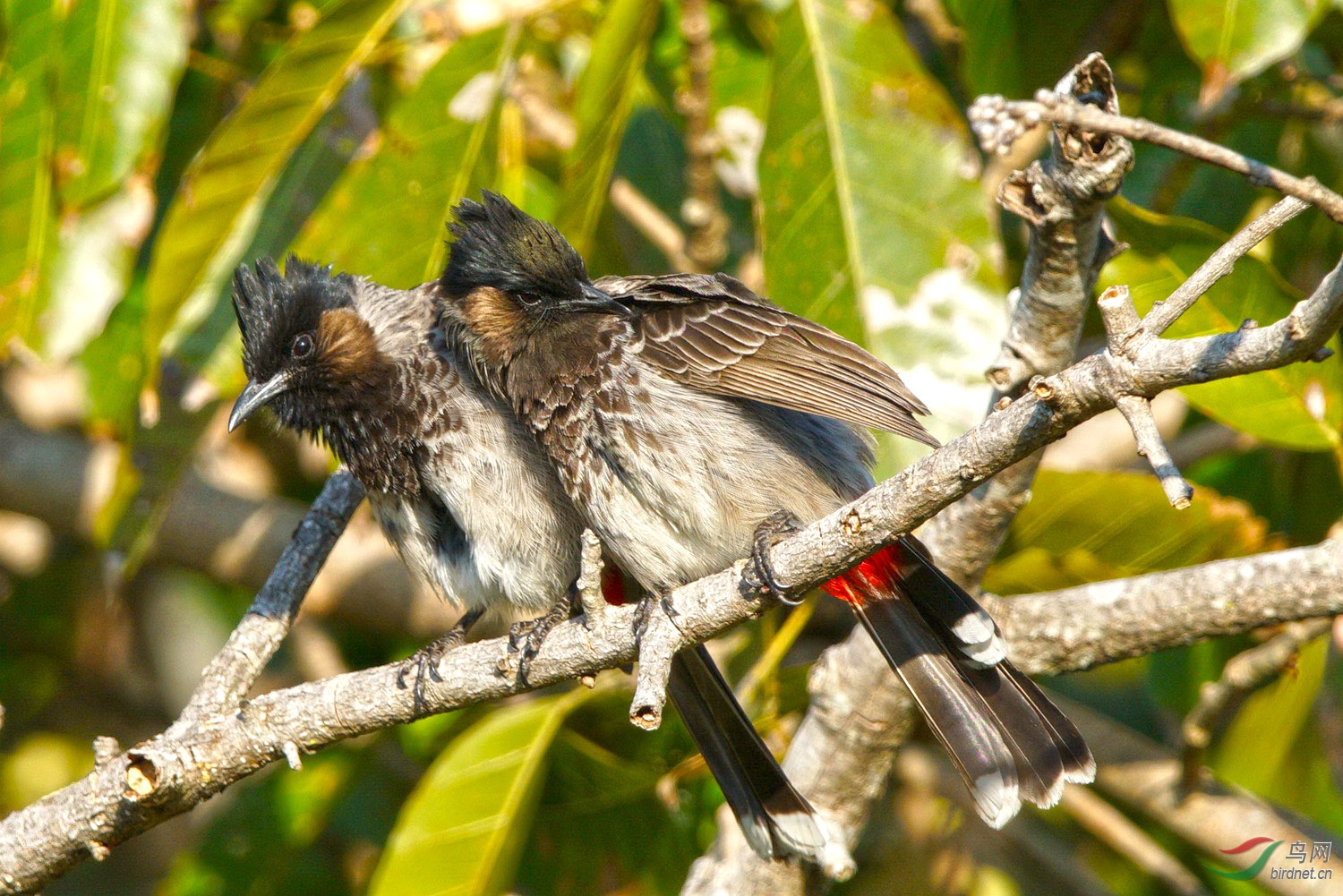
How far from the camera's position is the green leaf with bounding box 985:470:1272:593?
3246mm

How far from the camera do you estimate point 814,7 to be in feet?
11.1

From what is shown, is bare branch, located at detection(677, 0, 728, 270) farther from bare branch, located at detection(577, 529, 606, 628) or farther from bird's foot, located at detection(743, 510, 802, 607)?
bare branch, located at detection(577, 529, 606, 628)

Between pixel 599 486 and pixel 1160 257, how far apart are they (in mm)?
1299

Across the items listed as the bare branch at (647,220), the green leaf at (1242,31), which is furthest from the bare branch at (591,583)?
the bare branch at (647,220)

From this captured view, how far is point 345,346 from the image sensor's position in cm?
312

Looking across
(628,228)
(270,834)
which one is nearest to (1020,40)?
(628,228)

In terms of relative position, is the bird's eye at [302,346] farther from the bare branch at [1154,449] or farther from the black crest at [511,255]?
the bare branch at [1154,449]

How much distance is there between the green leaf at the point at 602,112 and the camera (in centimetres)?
327

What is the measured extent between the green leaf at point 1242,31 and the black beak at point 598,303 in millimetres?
1390

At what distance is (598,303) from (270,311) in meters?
0.80

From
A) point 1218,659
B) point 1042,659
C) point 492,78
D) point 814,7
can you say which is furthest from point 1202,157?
point 1218,659

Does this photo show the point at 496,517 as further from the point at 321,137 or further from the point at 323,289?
the point at 321,137

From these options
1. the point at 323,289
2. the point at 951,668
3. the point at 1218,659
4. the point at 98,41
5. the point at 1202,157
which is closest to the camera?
the point at 1202,157

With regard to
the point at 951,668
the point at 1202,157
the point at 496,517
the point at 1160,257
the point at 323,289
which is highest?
the point at 323,289
